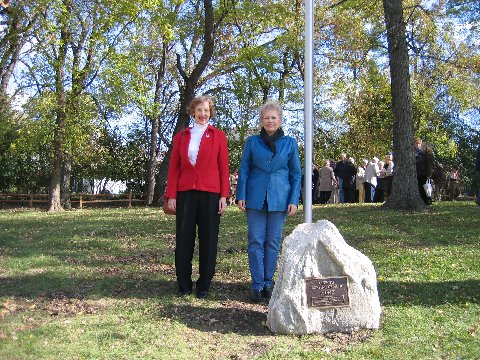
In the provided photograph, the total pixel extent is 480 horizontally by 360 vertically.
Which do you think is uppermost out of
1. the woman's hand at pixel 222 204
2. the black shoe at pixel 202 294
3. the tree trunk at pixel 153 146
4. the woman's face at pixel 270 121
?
the tree trunk at pixel 153 146

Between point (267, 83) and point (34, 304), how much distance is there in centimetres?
2303

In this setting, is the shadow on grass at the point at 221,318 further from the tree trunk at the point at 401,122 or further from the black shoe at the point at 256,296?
the tree trunk at the point at 401,122

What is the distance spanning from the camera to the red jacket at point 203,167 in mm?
5812

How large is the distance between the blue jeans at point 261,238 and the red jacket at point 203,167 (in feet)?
1.50

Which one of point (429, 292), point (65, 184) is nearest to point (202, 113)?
point (429, 292)

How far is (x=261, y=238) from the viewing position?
580cm

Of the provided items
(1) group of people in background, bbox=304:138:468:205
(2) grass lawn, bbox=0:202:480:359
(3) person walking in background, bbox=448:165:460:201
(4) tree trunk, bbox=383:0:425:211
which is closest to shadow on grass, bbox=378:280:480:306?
(2) grass lawn, bbox=0:202:480:359

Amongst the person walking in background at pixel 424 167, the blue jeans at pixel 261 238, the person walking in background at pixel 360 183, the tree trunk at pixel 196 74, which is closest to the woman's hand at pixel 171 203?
the blue jeans at pixel 261 238

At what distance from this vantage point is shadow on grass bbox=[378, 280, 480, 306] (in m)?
5.82

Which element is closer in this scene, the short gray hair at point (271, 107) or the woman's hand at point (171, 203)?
the short gray hair at point (271, 107)

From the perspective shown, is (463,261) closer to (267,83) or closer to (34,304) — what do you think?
(34,304)

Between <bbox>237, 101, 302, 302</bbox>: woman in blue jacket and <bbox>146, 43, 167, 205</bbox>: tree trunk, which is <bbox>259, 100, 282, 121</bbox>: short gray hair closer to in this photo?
<bbox>237, 101, 302, 302</bbox>: woman in blue jacket

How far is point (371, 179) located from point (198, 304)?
14.6 meters

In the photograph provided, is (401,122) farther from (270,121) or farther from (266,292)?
(266,292)
